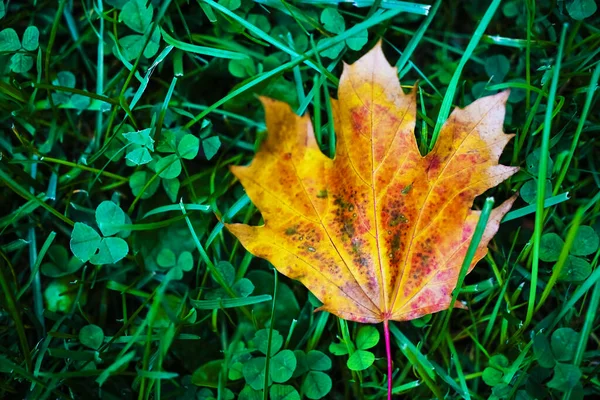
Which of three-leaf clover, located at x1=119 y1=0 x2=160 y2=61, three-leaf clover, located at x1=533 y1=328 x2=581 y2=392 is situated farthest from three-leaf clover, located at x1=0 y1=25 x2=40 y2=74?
three-leaf clover, located at x1=533 y1=328 x2=581 y2=392

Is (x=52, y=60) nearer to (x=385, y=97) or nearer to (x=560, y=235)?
(x=385, y=97)

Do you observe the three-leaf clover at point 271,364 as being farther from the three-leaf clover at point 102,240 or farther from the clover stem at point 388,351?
the three-leaf clover at point 102,240

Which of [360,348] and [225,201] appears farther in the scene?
[225,201]

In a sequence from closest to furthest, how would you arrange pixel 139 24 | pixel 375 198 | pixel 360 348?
1. pixel 375 198
2. pixel 360 348
3. pixel 139 24

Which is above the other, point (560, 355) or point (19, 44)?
point (19, 44)

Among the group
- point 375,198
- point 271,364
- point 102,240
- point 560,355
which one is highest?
point 375,198

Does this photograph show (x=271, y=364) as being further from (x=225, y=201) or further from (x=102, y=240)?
(x=102, y=240)

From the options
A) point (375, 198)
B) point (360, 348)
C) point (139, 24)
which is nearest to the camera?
point (375, 198)

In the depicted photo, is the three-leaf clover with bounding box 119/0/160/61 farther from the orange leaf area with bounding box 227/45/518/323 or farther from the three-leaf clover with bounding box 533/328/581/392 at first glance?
the three-leaf clover with bounding box 533/328/581/392

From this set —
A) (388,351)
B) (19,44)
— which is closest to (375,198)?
(388,351)
